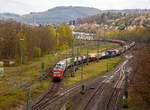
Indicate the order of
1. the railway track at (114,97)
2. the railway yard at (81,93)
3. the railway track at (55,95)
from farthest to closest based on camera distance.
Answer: the railway track at (114,97)
the railway yard at (81,93)
the railway track at (55,95)

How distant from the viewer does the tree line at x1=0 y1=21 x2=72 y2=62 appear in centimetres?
5722

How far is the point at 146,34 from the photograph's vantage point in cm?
12244

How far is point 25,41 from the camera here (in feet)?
192

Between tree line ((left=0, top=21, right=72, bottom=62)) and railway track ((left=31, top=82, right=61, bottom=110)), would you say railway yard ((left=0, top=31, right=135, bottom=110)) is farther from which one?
tree line ((left=0, top=21, right=72, bottom=62))

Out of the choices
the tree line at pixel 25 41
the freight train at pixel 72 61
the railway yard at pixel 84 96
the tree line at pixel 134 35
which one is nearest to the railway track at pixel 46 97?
the railway yard at pixel 84 96

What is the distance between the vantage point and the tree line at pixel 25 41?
188ft

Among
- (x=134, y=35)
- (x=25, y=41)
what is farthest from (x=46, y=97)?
(x=134, y=35)

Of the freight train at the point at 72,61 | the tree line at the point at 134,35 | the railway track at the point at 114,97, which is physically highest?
the tree line at the point at 134,35

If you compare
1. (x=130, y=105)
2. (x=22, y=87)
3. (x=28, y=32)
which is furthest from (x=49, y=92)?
(x=28, y=32)

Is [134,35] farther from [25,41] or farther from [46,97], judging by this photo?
[46,97]

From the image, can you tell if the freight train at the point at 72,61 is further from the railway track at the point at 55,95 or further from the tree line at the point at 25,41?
the tree line at the point at 25,41

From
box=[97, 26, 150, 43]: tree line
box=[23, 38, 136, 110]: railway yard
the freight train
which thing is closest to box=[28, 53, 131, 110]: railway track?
box=[23, 38, 136, 110]: railway yard

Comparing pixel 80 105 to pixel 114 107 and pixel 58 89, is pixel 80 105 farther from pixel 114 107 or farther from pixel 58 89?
pixel 58 89

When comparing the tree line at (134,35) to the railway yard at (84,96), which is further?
the tree line at (134,35)
